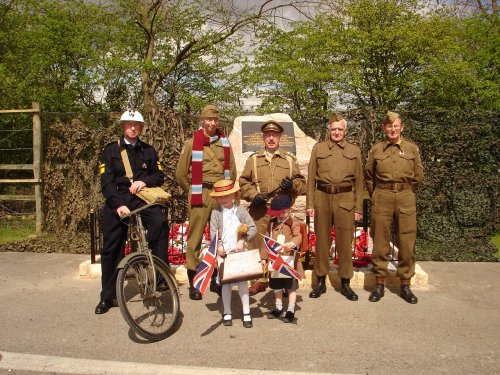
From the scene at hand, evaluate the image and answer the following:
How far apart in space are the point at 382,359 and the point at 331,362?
41cm

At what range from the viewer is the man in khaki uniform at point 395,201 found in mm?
5211

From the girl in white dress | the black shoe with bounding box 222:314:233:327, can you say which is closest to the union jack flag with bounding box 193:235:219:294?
the girl in white dress

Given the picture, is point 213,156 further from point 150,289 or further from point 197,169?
point 150,289

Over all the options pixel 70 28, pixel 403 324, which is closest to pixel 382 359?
pixel 403 324

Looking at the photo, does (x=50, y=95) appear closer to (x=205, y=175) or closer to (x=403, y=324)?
(x=205, y=175)

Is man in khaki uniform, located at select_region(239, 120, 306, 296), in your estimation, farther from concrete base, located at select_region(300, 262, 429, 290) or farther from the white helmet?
the white helmet

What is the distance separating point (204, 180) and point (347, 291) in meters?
1.99

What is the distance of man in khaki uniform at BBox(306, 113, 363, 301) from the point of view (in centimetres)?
515

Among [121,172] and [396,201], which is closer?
[121,172]

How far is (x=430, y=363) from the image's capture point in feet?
12.1

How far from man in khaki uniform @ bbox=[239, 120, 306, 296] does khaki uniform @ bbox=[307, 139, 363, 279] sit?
0.72 feet

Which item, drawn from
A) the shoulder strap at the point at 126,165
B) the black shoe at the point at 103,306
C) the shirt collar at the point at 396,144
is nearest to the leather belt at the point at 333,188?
the shirt collar at the point at 396,144

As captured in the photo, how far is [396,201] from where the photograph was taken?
17.1 feet

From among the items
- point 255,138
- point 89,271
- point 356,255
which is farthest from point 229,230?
point 255,138
